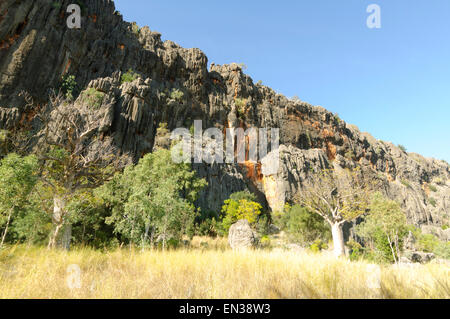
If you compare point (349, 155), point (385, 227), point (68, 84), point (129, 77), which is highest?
point (129, 77)

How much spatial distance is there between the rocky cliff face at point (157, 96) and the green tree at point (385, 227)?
50.1 feet

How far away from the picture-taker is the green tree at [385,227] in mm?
19511

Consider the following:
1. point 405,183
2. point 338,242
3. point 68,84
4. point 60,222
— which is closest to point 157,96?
point 68,84

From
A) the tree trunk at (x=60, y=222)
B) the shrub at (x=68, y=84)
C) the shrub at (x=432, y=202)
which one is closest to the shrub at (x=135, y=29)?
the shrub at (x=68, y=84)

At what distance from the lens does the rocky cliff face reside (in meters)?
23.8

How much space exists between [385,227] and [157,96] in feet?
117

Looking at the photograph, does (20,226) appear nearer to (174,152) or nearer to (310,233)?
(174,152)

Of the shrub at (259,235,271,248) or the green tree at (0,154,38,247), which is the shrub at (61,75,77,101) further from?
the shrub at (259,235,271,248)

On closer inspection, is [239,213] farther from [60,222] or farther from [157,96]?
[157,96]

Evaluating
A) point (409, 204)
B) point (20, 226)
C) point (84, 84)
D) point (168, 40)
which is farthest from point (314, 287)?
point (409, 204)

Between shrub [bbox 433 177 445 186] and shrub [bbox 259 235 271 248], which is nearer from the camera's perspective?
shrub [bbox 259 235 271 248]

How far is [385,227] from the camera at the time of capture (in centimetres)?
1795

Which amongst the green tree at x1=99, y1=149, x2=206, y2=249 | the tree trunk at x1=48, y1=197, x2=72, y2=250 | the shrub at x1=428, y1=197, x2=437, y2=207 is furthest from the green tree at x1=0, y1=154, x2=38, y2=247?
the shrub at x1=428, y1=197, x2=437, y2=207

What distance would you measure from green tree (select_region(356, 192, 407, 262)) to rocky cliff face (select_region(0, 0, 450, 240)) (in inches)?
601
